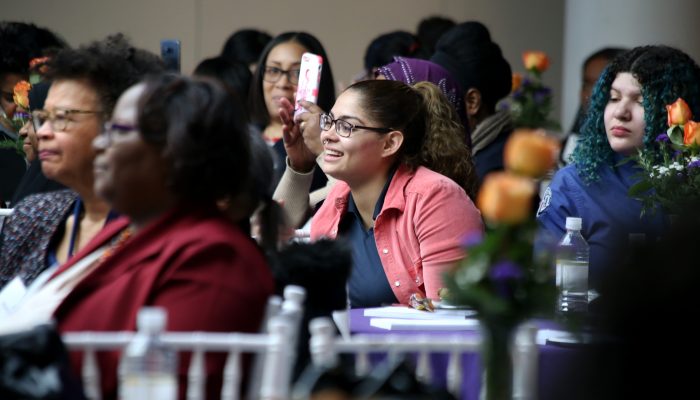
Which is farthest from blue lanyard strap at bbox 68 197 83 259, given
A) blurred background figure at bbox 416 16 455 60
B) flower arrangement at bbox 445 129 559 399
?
blurred background figure at bbox 416 16 455 60

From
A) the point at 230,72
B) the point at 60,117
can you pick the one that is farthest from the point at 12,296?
the point at 230,72

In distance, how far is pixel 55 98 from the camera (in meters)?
3.14

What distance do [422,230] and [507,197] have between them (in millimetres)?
2379

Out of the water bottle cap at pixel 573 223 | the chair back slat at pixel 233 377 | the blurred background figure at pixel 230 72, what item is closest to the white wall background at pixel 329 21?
the blurred background figure at pixel 230 72

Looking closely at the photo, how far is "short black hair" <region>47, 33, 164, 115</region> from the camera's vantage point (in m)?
3.16

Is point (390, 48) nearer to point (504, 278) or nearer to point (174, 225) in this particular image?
point (174, 225)

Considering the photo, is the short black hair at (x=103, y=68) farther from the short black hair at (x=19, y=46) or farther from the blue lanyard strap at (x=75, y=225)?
the short black hair at (x=19, y=46)

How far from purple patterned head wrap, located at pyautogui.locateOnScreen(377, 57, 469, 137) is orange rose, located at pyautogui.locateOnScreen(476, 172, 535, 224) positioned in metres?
3.41

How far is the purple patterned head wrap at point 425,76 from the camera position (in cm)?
512

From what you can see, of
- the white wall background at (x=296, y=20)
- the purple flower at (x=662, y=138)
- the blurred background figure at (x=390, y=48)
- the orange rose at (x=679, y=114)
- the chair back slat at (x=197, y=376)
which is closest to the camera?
the chair back slat at (x=197, y=376)

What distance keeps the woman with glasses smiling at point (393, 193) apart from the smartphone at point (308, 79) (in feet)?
1.22

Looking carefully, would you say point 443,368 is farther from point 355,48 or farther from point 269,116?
point 355,48

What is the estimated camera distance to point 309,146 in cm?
480

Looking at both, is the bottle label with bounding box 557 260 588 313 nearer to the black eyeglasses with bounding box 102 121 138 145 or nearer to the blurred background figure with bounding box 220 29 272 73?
the black eyeglasses with bounding box 102 121 138 145
